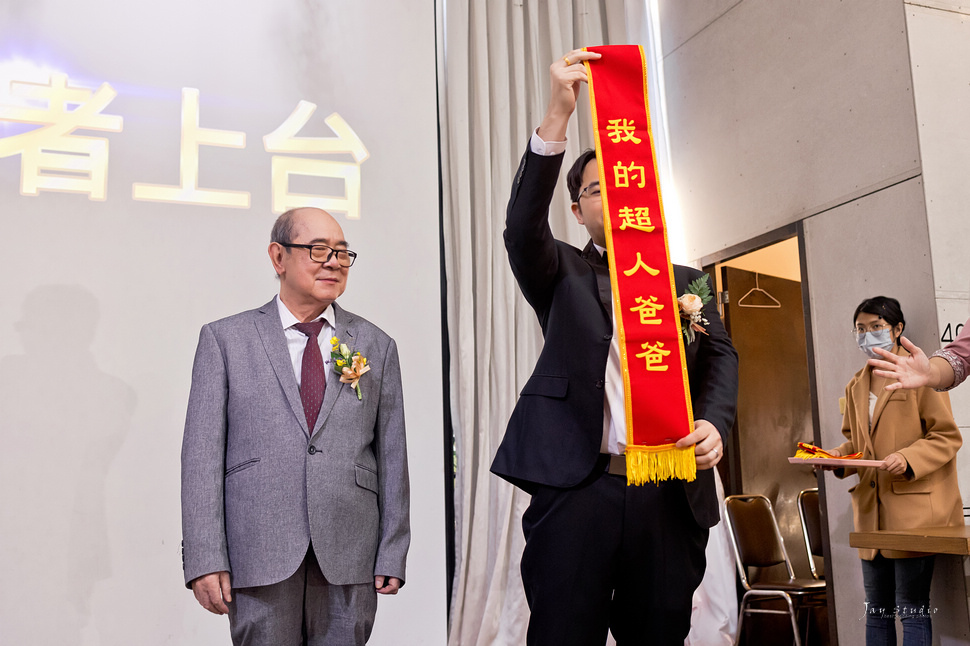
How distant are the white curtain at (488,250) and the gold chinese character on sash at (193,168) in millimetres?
1234

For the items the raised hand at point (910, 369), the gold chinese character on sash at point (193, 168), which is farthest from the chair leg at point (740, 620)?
the gold chinese character on sash at point (193, 168)

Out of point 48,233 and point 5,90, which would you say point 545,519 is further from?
point 5,90

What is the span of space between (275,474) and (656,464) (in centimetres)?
95

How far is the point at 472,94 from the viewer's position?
15.1ft

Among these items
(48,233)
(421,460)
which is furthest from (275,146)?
(421,460)

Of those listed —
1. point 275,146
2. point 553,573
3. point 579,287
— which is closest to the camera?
point 553,573

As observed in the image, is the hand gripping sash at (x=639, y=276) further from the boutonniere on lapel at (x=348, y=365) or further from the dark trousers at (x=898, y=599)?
the dark trousers at (x=898, y=599)

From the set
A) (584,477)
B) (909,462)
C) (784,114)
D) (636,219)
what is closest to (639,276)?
(636,219)

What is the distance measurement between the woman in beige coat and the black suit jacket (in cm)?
169

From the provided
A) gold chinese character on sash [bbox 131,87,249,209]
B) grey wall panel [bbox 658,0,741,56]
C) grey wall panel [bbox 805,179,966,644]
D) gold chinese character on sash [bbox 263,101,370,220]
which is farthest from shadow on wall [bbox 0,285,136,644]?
grey wall panel [bbox 658,0,741,56]

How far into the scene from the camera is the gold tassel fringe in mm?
1630

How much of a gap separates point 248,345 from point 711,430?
119 centimetres

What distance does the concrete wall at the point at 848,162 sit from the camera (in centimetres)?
348

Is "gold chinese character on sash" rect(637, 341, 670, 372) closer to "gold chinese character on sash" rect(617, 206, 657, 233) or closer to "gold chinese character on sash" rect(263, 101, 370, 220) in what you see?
"gold chinese character on sash" rect(617, 206, 657, 233)
